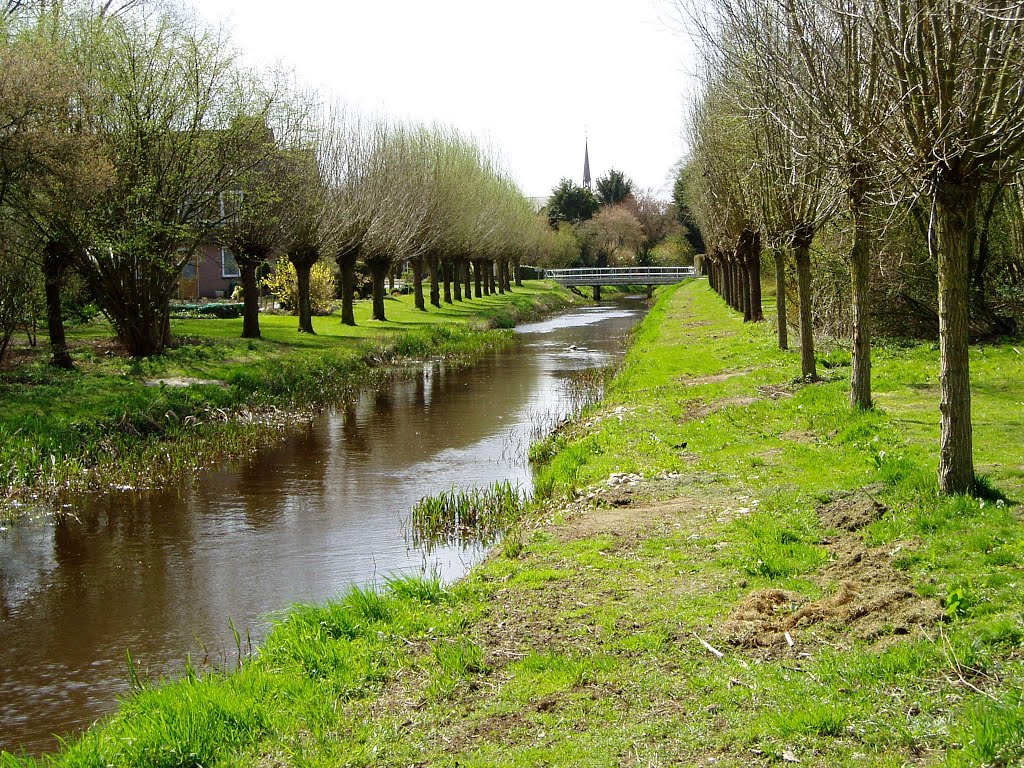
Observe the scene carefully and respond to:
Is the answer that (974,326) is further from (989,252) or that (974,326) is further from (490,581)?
(490,581)

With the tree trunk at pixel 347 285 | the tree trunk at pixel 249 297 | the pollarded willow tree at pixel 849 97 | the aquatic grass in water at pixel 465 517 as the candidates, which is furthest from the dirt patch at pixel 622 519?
the tree trunk at pixel 347 285

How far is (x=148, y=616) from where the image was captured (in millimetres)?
10375

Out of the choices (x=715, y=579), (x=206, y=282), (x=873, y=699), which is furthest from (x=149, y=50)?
(x=206, y=282)

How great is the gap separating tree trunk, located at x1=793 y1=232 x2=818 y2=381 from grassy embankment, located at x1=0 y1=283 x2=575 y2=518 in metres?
11.1

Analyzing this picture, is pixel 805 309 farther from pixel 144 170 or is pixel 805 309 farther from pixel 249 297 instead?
pixel 249 297

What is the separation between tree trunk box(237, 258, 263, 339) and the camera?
3272 cm

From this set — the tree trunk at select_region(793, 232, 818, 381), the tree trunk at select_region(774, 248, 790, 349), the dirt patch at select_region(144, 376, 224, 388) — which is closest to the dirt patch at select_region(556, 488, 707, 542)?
the tree trunk at select_region(793, 232, 818, 381)

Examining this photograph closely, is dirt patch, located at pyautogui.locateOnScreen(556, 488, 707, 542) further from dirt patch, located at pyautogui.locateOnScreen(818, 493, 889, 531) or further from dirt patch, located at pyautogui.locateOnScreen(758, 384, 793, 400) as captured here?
dirt patch, located at pyautogui.locateOnScreen(758, 384, 793, 400)

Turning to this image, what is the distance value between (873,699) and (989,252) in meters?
19.0

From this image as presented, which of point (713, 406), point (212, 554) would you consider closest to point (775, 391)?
point (713, 406)

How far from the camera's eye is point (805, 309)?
59.4 ft

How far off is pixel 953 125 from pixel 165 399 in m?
17.0

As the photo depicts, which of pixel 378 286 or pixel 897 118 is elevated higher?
pixel 897 118

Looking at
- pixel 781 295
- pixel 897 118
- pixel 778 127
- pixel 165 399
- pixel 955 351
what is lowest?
pixel 165 399
